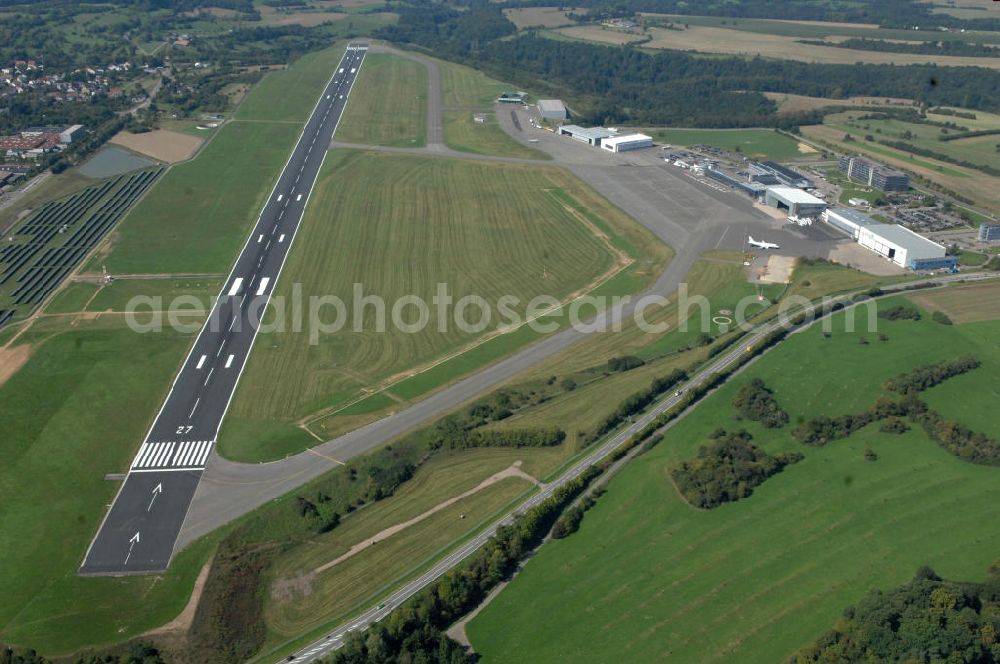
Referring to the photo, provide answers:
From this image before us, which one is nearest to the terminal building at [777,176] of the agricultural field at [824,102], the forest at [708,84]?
the forest at [708,84]

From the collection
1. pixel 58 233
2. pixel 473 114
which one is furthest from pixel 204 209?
pixel 473 114

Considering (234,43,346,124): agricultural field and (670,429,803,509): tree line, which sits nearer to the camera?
(670,429,803,509): tree line

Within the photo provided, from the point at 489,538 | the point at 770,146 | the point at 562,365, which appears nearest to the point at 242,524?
the point at 489,538

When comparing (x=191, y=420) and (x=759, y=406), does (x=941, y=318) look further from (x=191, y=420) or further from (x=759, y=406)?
(x=191, y=420)

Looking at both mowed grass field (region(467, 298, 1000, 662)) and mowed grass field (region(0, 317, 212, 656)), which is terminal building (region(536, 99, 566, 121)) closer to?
mowed grass field (region(0, 317, 212, 656))

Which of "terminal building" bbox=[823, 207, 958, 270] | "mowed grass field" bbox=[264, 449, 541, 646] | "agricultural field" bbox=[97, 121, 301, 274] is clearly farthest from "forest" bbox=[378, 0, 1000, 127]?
"mowed grass field" bbox=[264, 449, 541, 646]

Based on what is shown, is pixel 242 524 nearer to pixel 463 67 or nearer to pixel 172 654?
pixel 172 654
